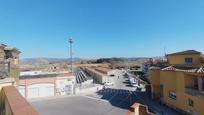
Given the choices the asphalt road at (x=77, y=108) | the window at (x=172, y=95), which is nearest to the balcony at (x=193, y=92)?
the window at (x=172, y=95)

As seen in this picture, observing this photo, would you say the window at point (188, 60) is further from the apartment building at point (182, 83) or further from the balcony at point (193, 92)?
the balcony at point (193, 92)

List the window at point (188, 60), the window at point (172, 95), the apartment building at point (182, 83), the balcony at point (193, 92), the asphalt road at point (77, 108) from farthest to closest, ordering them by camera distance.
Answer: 1. the window at point (172, 95)
2. the window at point (188, 60)
3. the asphalt road at point (77, 108)
4. the apartment building at point (182, 83)
5. the balcony at point (193, 92)

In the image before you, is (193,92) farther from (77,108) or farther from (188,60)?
Result: (77,108)

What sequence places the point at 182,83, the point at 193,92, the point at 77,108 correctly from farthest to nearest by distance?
the point at 77,108, the point at 182,83, the point at 193,92

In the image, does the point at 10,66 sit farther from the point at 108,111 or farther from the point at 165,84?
the point at 165,84

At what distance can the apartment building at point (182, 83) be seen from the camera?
21031 mm

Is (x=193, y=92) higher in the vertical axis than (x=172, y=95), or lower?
higher

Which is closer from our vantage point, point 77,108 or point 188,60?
point 188,60

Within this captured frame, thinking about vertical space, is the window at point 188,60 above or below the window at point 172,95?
above

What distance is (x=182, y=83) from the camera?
23.9 meters

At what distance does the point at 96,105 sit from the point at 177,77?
41.2 ft

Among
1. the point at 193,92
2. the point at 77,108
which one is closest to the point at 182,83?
the point at 193,92

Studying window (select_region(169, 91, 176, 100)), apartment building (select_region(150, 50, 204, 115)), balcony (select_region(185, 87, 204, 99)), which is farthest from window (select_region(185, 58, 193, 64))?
window (select_region(169, 91, 176, 100))

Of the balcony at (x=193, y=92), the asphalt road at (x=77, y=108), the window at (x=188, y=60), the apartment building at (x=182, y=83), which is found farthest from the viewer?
the window at (x=188, y=60)
